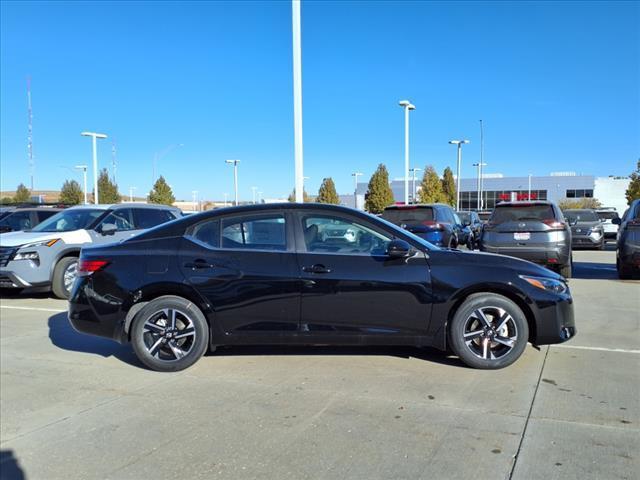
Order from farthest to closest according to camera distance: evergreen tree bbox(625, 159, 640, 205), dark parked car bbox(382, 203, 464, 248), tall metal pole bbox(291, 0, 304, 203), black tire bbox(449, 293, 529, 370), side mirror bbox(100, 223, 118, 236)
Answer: evergreen tree bbox(625, 159, 640, 205), dark parked car bbox(382, 203, 464, 248), tall metal pole bbox(291, 0, 304, 203), side mirror bbox(100, 223, 118, 236), black tire bbox(449, 293, 529, 370)

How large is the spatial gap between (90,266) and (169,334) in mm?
1082

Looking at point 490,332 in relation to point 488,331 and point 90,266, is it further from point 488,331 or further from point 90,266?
point 90,266

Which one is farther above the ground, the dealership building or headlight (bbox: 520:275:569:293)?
the dealership building

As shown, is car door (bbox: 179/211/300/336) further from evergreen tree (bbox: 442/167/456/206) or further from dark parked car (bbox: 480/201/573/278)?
evergreen tree (bbox: 442/167/456/206)

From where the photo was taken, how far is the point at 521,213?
35.5 ft

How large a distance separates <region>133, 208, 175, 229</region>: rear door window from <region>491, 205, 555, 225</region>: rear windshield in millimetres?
6869

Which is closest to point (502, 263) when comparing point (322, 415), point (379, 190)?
point (322, 415)

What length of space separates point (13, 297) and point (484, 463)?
9.87 metres

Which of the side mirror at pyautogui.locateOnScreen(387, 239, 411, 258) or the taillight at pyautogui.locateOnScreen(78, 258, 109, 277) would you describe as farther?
the taillight at pyautogui.locateOnScreen(78, 258, 109, 277)

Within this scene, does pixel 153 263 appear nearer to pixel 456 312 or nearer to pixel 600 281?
pixel 456 312

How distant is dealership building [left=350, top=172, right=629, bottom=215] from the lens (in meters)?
76.2

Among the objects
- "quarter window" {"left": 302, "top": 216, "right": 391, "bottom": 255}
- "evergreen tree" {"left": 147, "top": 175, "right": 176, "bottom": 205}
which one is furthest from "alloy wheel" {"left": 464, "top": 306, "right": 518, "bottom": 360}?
"evergreen tree" {"left": 147, "top": 175, "right": 176, "bottom": 205}

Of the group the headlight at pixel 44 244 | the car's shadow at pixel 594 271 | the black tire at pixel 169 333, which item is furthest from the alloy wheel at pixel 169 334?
the car's shadow at pixel 594 271

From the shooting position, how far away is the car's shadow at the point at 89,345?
5.99 metres
